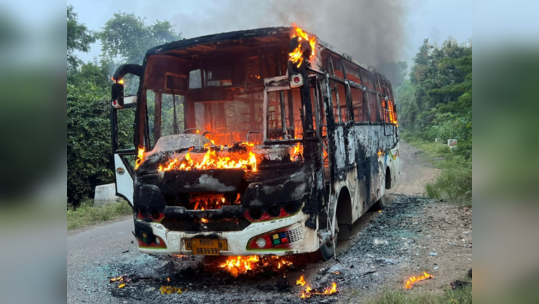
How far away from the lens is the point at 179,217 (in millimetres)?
4551

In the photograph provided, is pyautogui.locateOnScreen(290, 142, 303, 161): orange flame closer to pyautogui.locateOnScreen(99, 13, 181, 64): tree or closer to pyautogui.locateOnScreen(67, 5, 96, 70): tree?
pyautogui.locateOnScreen(67, 5, 96, 70): tree

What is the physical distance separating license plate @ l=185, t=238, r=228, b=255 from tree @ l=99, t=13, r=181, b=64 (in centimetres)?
2144

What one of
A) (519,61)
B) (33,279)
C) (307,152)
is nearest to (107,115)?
(307,152)

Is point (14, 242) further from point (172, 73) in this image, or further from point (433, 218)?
point (433, 218)

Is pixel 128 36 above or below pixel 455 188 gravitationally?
above

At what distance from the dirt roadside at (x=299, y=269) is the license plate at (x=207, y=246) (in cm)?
50

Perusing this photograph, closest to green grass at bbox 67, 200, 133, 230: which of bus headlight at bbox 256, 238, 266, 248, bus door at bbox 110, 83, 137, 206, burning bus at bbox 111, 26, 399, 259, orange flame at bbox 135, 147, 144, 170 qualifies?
bus door at bbox 110, 83, 137, 206

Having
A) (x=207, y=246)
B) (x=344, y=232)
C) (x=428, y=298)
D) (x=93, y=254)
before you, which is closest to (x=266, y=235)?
(x=207, y=246)

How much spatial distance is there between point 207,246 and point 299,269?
4.54ft

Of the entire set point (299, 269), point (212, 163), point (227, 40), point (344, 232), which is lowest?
point (299, 269)

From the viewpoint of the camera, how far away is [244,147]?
Answer: 4648 mm

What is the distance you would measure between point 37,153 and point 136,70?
425cm

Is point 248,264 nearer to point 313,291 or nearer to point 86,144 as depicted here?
point 313,291

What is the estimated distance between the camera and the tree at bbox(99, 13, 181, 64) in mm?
24194
